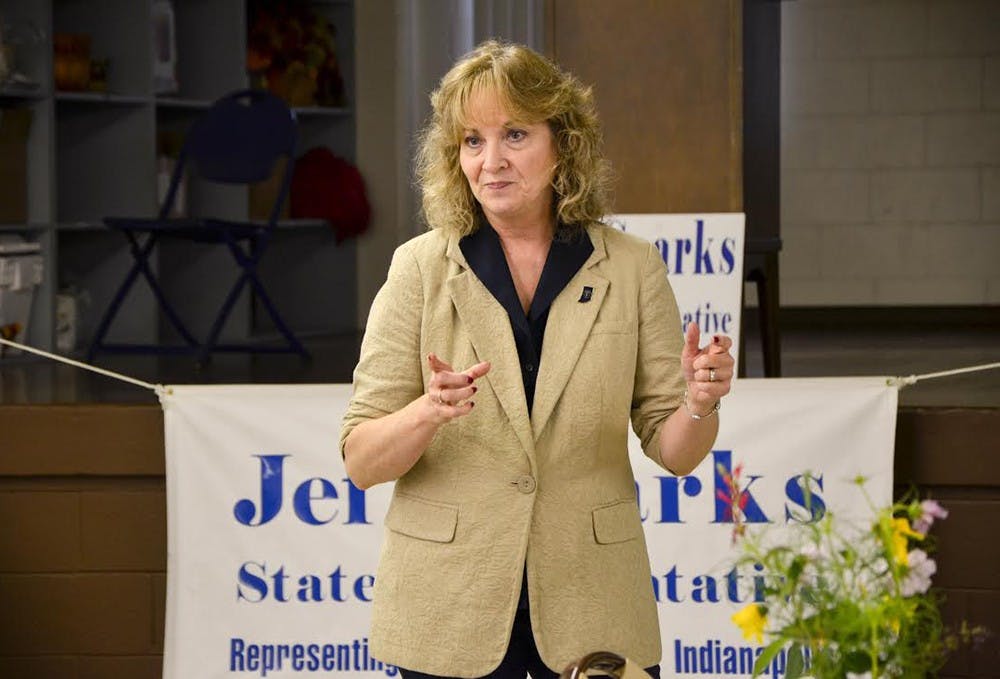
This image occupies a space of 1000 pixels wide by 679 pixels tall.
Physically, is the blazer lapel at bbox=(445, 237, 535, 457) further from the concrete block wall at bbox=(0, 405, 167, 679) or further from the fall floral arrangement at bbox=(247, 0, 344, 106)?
the fall floral arrangement at bbox=(247, 0, 344, 106)

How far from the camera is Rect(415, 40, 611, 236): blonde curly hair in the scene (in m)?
1.86

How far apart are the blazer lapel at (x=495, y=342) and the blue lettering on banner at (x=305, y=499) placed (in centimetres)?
154

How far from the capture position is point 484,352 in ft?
6.09

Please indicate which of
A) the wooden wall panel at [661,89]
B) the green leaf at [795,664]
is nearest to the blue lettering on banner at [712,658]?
the wooden wall panel at [661,89]

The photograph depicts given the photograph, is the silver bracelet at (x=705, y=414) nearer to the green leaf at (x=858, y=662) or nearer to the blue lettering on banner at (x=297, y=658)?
the green leaf at (x=858, y=662)

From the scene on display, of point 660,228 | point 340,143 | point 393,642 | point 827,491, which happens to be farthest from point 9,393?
point 340,143

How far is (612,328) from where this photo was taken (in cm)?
188

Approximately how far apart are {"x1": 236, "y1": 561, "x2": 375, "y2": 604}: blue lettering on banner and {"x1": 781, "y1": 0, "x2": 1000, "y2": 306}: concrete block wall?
4.95 m

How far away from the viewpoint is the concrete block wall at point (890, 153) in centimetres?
786

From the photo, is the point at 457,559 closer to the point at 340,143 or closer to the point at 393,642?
the point at 393,642

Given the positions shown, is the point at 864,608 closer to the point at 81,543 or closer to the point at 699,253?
the point at 699,253

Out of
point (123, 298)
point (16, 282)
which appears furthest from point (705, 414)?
point (16, 282)

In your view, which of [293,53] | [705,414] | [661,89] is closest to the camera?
[705,414]

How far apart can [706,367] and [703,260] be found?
1845 mm
